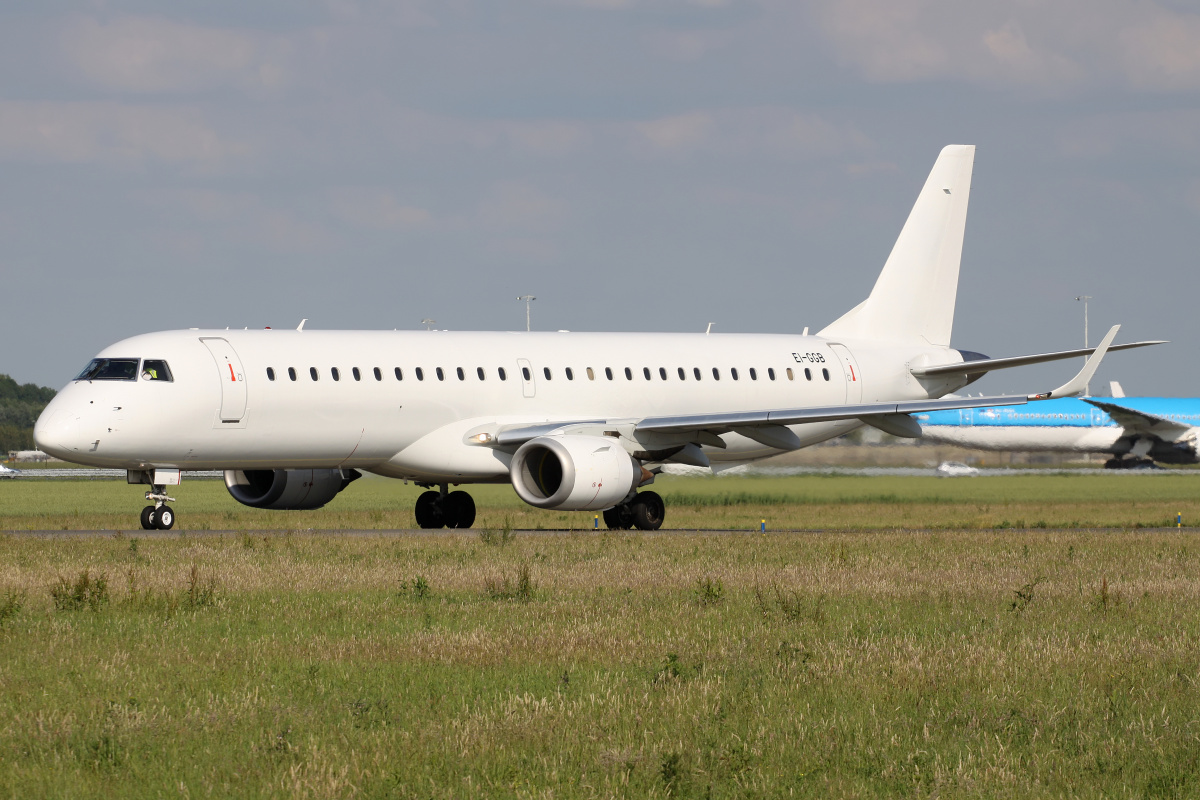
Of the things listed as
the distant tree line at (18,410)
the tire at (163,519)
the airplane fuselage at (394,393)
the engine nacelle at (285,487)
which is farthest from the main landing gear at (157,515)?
the distant tree line at (18,410)

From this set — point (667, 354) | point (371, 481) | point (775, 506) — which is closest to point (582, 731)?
point (667, 354)

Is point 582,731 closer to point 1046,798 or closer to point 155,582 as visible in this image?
point 1046,798

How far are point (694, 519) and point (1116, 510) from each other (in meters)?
11.4

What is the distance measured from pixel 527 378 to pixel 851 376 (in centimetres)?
855

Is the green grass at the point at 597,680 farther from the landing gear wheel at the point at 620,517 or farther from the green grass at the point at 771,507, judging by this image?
the green grass at the point at 771,507

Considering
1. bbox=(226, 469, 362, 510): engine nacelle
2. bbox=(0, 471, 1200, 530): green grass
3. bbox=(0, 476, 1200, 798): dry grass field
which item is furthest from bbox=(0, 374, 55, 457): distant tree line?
bbox=(0, 476, 1200, 798): dry grass field

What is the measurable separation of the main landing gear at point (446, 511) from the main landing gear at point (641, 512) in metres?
3.30

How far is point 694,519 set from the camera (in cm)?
3406

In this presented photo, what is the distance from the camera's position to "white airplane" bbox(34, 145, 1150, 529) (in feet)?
Result: 84.9

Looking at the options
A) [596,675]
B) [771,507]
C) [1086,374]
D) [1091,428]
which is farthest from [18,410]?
[596,675]

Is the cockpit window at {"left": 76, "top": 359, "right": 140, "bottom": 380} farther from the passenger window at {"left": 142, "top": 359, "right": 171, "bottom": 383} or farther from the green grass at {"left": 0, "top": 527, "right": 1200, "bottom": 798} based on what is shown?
the green grass at {"left": 0, "top": 527, "right": 1200, "bottom": 798}

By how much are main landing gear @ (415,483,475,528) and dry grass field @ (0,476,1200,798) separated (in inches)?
411

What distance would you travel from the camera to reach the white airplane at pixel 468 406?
84.9ft

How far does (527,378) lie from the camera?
29.9m
